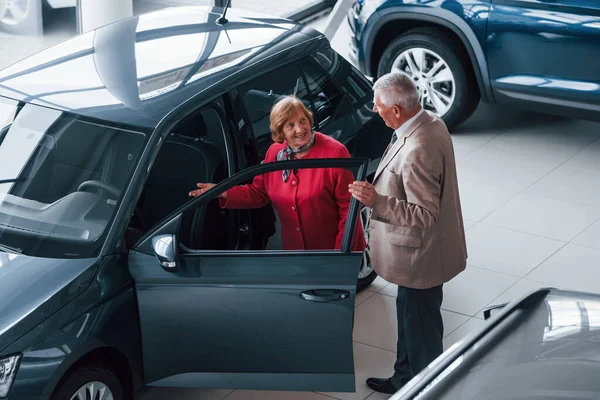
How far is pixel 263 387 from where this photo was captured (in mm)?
4535

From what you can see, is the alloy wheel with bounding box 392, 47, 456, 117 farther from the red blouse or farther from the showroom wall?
the red blouse

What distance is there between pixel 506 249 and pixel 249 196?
7.92 feet

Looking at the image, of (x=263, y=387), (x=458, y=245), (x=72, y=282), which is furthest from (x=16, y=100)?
(x=458, y=245)

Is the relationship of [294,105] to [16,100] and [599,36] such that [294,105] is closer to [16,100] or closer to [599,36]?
[16,100]

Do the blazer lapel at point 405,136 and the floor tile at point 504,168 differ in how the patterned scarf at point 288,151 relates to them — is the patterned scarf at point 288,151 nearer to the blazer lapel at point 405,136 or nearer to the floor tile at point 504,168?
the blazer lapel at point 405,136

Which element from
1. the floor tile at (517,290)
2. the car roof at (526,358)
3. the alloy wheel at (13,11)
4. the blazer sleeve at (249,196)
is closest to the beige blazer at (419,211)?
the blazer sleeve at (249,196)

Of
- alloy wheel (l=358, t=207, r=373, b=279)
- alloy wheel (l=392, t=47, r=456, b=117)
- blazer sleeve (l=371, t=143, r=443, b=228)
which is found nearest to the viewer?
blazer sleeve (l=371, t=143, r=443, b=228)

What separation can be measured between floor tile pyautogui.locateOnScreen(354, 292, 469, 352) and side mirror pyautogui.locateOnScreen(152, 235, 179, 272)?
1.60 meters

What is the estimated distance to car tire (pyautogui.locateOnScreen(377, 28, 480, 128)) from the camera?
8.36 metres

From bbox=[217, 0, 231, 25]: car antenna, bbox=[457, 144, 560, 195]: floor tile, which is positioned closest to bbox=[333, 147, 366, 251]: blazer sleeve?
bbox=[217, 0, 231, 25]: car antenna

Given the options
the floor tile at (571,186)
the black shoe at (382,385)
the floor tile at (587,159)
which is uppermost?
the floor tile at (587,159)

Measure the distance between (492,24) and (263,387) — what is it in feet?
14.5

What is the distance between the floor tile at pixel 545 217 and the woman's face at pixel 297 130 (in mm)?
2607

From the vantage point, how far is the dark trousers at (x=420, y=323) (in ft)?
15.4
